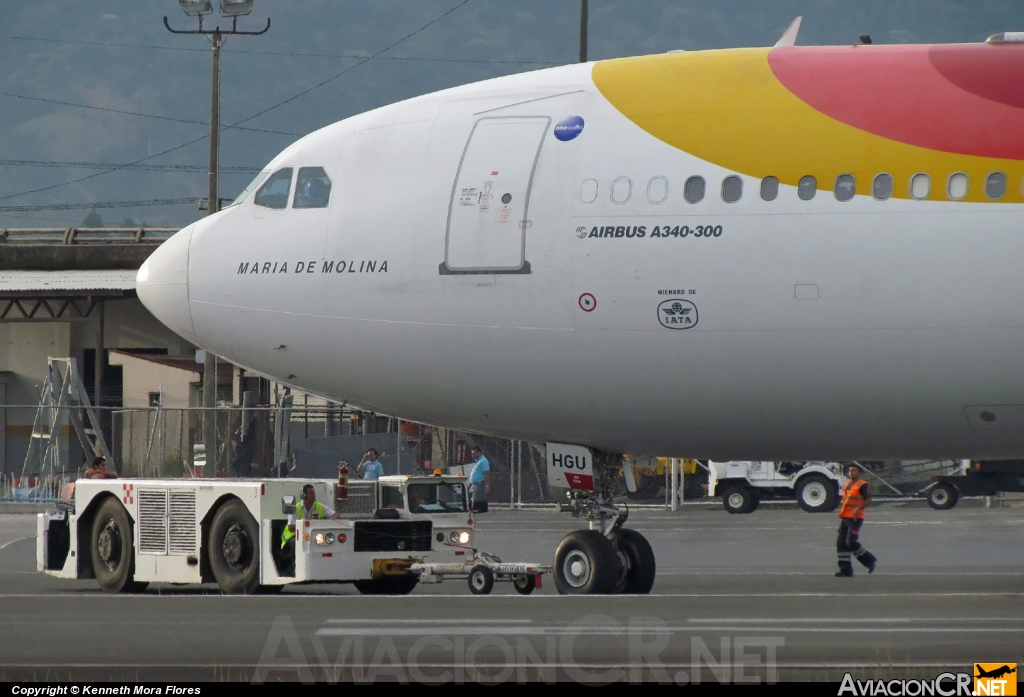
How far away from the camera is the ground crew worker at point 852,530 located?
57.1ft

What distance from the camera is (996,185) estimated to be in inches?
438

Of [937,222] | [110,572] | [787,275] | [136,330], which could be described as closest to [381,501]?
[110,572]

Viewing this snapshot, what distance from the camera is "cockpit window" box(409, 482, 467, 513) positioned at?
16062mm

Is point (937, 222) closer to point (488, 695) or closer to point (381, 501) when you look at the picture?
point (488, 695)

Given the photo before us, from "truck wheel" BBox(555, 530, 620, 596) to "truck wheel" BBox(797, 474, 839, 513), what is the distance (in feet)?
61.2

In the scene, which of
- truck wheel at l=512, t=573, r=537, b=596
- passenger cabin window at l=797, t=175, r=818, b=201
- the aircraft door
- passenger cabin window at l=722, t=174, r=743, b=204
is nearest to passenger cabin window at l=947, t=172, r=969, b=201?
passenger cabin window at l=797, t=175, r=818, b=201

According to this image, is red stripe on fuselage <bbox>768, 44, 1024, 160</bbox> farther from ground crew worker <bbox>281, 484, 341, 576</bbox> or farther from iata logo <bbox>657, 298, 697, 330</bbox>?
ground crew worker <bbox>281, 484, 341, 576</bbox>

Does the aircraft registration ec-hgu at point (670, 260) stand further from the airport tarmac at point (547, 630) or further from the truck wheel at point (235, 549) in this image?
the truck wheel at point (235, 549)

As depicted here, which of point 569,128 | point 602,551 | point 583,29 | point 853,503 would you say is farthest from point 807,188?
point 583,29

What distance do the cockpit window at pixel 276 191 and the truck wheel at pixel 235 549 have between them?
11.5ft

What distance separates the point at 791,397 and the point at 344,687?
5.46 m

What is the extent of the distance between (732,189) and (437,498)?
235 inches

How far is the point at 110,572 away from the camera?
53.3 ft

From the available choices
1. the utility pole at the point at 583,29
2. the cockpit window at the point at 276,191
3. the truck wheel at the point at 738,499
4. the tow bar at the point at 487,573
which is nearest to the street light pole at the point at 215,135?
the utility pole at the point at 583,29
